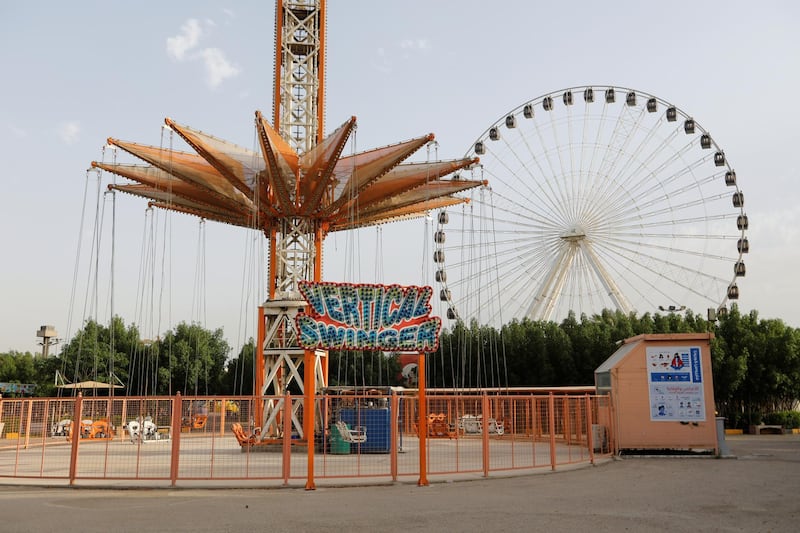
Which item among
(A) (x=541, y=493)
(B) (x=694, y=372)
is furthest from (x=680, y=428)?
(A) (x=541, y=493)

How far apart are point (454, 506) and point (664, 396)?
11.7 meters

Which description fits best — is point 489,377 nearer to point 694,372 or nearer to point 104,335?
point 694,372

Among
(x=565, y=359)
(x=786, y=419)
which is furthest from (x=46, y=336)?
(x=786, y=419)

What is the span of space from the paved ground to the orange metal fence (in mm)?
1092

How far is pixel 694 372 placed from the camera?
21.3 metres

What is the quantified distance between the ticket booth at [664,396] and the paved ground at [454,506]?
4689mm

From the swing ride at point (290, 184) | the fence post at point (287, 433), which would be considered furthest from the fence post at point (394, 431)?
the swing ride at point (290, 184)

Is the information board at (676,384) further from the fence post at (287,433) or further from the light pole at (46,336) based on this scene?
the light pole at (46,336)

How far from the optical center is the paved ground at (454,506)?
9.82 metres

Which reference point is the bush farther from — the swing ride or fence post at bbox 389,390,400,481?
fence post at bbox 389,390,400,481

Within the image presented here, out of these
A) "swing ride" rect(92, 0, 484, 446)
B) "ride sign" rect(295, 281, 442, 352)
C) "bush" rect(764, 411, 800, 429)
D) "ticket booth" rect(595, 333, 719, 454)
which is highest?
"swing ride" rect(92, 0, 484, 446)

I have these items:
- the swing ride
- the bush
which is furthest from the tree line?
the swing ride

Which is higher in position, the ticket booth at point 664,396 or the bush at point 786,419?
the ticket booth at point 664,396

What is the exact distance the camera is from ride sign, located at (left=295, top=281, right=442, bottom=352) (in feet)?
49.0
